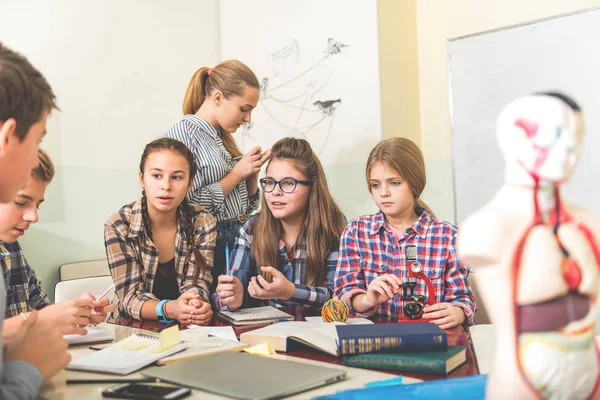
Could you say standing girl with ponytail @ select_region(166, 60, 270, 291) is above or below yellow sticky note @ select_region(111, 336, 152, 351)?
Answer: above

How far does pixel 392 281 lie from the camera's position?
1.42 metres

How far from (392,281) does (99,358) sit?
0.68 metres

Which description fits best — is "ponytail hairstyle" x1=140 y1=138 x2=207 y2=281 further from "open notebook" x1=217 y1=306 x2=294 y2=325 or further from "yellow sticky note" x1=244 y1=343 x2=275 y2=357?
"yellow sticky note" x1=244 y1=343 x2=275 y2=357

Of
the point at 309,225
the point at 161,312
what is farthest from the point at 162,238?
the point at 309,225

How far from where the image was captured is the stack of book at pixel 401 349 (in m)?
0.95

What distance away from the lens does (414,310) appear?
4.59 feet

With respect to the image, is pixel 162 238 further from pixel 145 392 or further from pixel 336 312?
pixel 145 392

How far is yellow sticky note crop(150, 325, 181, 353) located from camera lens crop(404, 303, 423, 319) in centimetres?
54

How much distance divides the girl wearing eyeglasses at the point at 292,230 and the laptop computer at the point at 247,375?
85 centimetres

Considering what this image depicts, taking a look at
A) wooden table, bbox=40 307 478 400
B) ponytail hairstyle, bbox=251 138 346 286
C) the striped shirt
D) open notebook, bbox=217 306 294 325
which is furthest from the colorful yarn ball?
the striped shirt

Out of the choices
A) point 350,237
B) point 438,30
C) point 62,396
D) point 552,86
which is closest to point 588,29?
point 552,86

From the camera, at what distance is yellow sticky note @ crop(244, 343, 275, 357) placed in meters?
1.12

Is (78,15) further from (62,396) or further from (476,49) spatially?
(62,396)

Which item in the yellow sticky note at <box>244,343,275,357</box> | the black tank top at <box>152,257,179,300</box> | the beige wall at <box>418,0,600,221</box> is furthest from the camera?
the beige wall at <box>418,0,600,221</box>
